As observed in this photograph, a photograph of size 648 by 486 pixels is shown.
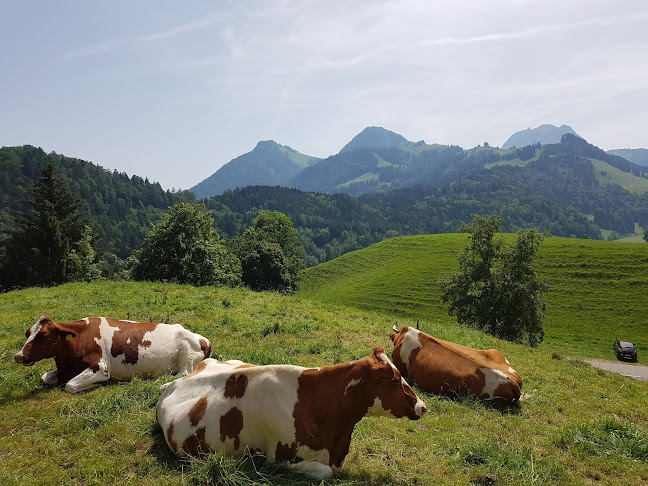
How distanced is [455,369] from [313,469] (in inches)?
223

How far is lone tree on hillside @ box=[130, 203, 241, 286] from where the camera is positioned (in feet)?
114

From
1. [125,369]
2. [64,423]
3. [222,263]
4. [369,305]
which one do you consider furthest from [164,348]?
[369,305]

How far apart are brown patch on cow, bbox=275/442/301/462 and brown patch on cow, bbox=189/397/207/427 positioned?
124 centimetres

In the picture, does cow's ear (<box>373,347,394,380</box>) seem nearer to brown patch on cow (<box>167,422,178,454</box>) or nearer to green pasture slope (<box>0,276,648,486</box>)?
green pasture slope (<box>0,276,648,486</box>)

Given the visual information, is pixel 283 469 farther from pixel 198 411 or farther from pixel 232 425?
pixel 198 411

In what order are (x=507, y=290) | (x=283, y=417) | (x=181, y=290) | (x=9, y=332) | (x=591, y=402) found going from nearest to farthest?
(x=283, y=417) → (x=591, y=402) → (x=9, y=332) → (x=181, y=290) → (x=507, y=290)

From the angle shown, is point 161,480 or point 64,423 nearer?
point 161,480

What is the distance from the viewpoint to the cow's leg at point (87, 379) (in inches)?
323

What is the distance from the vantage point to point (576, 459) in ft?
22.2

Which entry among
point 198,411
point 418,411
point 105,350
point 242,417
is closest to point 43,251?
point 105,350

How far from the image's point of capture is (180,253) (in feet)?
116

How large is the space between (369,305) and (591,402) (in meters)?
55.4

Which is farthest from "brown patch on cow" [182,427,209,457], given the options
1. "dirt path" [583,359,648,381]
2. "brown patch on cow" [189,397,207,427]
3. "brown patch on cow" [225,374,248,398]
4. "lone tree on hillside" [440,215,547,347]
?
"dirt path" [583,359,648,381]

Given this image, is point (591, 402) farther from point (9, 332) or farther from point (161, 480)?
point (9, 332)
